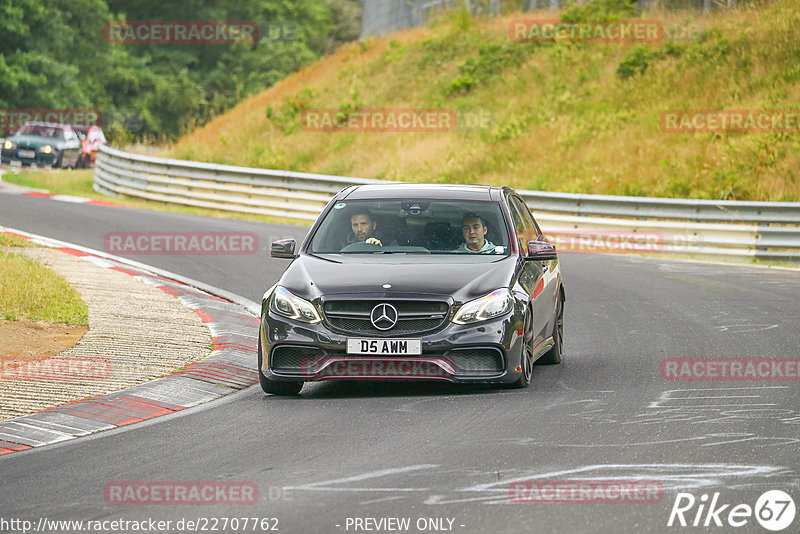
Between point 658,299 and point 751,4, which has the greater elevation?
point 751,4

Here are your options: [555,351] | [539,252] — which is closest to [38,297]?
[555,351]

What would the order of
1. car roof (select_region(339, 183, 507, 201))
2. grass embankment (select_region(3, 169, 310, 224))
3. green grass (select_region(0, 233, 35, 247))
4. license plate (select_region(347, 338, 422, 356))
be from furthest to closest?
grass embankment (select_region(3, 169, 310, 224)) → green grass (select_region(0, 233, 35, 247)) → car roof (select_region(339, 183, 507, 201)) → license plate (select_region(347, 338, 422, 356))

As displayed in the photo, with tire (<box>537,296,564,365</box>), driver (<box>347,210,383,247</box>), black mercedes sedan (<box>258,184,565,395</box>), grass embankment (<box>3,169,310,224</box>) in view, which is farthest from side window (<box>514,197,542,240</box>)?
grass embankment (<box>3,169,310,224</box>)

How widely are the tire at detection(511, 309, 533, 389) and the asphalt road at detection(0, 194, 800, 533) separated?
11 centimetres

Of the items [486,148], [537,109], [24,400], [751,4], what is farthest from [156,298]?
[751,4]

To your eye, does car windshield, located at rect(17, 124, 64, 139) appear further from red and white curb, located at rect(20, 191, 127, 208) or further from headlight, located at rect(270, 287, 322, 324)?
headlight, located at rect(270, 287, 322, 324)

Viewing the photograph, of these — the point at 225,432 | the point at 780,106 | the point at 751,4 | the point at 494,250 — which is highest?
the point at 751,4

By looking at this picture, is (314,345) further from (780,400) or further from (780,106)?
(780,106)

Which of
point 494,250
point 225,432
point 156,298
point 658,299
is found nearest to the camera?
point 225,432

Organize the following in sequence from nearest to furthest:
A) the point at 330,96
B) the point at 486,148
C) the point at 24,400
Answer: the point at 24,400
the point at 486,148
the point at 330,96

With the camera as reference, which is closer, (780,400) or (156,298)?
(780,400)

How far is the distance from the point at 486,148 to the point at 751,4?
949cm

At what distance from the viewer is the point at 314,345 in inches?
367

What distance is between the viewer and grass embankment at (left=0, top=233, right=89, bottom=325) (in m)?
12.7
